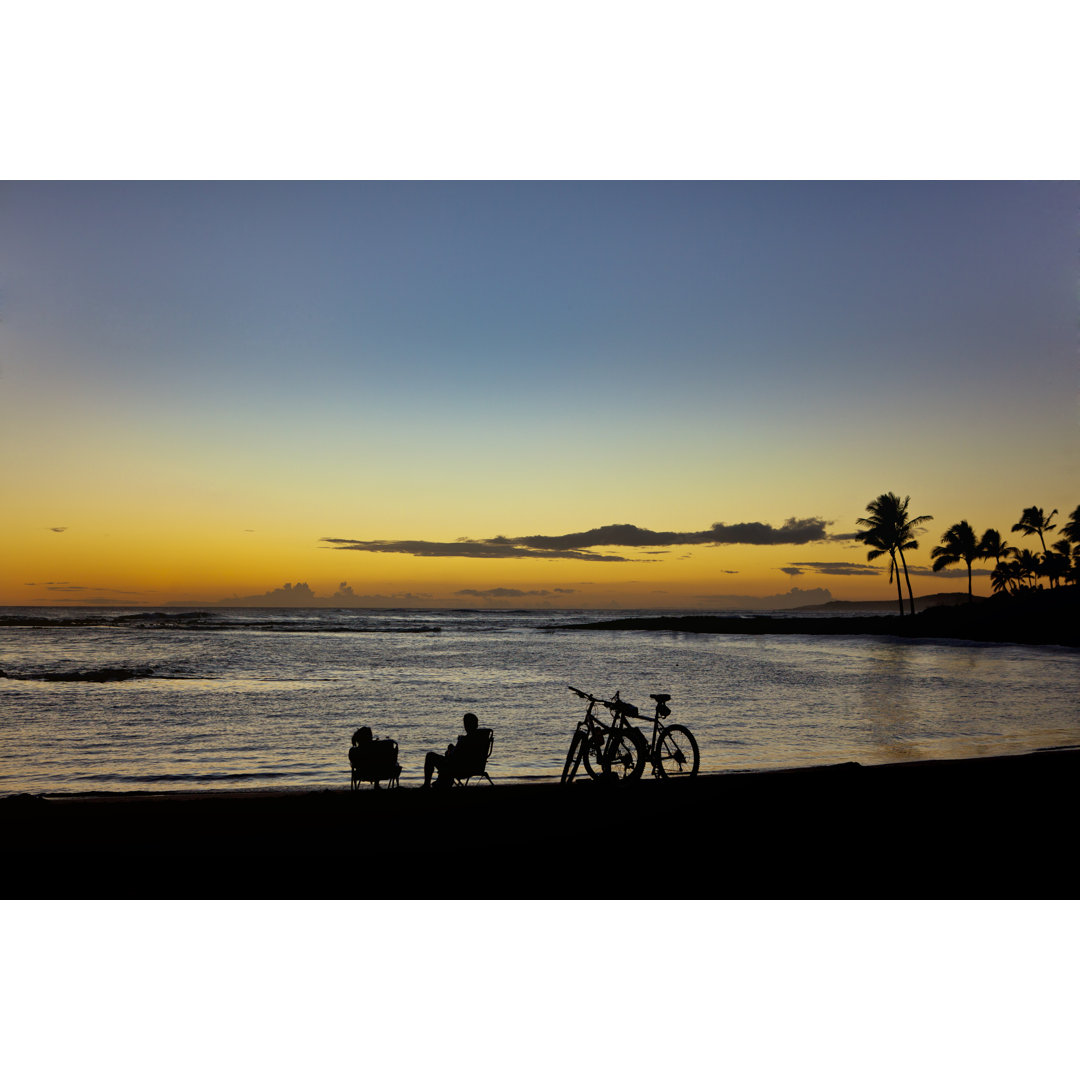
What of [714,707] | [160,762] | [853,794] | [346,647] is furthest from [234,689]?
[346,647]

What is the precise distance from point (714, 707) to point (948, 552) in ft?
225

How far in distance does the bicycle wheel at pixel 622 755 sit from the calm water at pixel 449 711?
2159 millimetres

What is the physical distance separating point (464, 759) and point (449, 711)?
940 centimetres

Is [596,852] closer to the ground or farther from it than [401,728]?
farther from it

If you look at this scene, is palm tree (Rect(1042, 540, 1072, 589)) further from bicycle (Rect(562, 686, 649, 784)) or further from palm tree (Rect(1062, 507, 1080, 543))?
bicycle (Rect(562, 686, 649, 784))

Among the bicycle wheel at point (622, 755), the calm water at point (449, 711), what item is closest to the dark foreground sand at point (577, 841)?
the bicycle wheel at point (622, 755)

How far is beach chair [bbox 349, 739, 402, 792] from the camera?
7.16 m

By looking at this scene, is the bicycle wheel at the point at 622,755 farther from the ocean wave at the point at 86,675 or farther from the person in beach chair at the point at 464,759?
the ocean wave at the point at 86,675

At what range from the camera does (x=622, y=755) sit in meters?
Result: 7.61

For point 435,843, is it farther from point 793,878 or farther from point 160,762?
point 160,762

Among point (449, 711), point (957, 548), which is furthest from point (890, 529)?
point (449, 711)

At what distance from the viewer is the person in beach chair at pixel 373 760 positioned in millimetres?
7164

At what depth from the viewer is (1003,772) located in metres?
8.09

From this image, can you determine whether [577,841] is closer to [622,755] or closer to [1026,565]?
[622,755]
